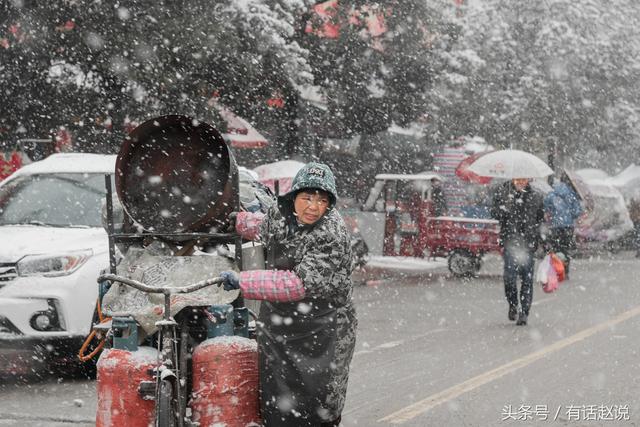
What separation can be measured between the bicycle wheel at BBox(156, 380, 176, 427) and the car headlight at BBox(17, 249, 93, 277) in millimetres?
3919

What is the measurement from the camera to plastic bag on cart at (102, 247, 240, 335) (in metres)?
4.99

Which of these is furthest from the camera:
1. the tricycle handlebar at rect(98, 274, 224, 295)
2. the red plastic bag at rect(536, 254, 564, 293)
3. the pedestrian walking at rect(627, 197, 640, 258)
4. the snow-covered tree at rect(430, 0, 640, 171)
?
the pedestrian walking at rect(627, 197, 640, 258)

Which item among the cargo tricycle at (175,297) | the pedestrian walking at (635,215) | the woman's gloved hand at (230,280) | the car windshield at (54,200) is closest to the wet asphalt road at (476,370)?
the car windshield at (54,200)

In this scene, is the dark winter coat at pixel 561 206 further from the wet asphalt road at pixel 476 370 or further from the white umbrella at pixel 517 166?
the wet asphalt road at pixel 476 370

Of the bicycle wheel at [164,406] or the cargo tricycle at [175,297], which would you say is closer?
the bicycle wheel at [164,406]

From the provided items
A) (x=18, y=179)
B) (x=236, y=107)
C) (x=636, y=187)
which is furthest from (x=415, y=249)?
(x=636, y=187)

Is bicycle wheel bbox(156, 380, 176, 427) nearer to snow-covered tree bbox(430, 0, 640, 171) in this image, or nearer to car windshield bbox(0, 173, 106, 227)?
car windshield bbox(0, 173, 106, 227)

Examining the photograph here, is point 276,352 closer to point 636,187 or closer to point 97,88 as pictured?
point 97,88

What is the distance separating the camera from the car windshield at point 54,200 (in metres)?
9.20

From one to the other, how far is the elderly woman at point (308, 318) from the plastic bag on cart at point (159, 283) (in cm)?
31

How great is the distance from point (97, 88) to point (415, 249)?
8187mm

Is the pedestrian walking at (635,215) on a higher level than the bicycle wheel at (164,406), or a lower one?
lower

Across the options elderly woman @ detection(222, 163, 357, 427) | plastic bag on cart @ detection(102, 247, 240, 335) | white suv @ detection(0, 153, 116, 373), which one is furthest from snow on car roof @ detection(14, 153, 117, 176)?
elderly woman @ detection(222, 163, 357, 427)

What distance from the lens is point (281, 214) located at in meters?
5.10
